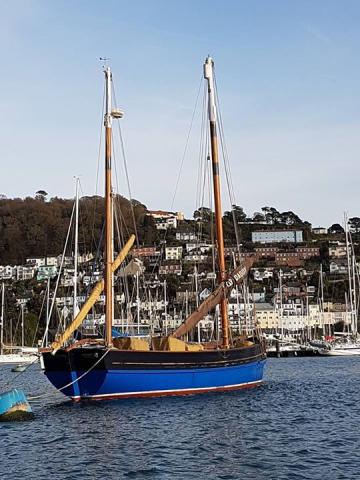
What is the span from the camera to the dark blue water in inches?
863

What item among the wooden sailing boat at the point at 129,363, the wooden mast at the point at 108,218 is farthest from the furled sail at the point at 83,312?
the wooden mast at the point at 108,218

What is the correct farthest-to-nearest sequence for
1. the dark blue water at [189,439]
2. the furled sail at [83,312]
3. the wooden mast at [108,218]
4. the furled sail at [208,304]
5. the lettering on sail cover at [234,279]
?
the lettering on sail cover at [234,279]
the furled sail at [208,304]
the wooden mast at [108,218]
the furled sail at [83,312]
the dark blue water at [189,439]

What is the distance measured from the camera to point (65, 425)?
30.7 meters

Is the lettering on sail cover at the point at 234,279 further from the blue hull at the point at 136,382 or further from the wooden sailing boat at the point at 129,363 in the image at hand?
the blue hull at the point at 136,382

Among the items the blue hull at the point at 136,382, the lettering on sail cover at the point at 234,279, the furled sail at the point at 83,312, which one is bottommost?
the blue hull at the point at 136,382

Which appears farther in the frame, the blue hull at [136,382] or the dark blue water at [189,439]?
the blue hull at [136,382]

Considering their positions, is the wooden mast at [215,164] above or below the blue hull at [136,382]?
above

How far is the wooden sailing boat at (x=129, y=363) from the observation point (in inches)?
1405

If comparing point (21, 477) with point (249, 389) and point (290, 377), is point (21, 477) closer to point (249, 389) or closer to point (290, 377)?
point (249, 389)

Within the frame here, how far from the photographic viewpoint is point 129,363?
35750 mm

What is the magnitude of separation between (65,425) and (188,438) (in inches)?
243

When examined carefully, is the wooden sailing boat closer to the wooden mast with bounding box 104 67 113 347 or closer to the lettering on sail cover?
the wooden mast with bounding box 104 67 113 347

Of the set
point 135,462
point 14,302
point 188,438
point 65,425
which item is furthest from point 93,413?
point 14,302

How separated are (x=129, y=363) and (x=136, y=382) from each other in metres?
1.22
